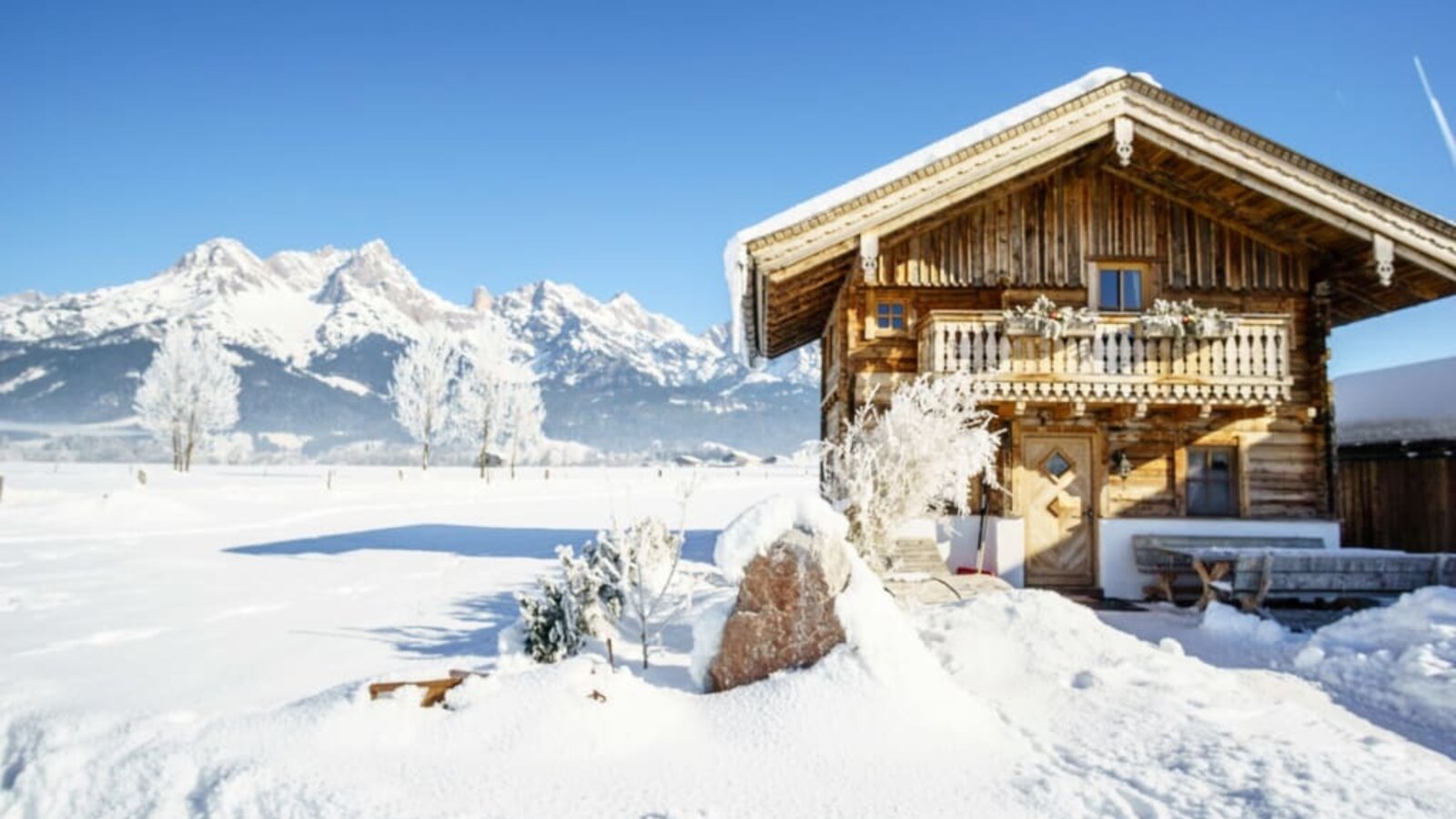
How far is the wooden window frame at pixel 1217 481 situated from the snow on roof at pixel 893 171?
653 cm

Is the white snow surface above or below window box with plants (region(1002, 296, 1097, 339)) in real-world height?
below

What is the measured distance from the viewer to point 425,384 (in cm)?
6259

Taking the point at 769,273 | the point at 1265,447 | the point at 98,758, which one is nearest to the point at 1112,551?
the point at 1265,447

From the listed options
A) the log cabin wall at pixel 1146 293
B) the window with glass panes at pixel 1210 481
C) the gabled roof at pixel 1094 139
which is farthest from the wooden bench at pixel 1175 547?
the gabled roof at pixel 1094 139

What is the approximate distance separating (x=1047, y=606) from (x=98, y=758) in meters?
8.10

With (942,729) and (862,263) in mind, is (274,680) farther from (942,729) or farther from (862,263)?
(862,263)

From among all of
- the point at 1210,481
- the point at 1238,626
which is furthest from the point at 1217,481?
the point at 1238,626

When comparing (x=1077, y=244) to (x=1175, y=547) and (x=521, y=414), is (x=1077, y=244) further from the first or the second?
(x=521, y=414)

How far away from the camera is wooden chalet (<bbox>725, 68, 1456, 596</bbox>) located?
531 inches

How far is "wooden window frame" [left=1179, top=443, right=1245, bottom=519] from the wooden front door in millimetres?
1718

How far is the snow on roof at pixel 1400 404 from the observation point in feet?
62.0

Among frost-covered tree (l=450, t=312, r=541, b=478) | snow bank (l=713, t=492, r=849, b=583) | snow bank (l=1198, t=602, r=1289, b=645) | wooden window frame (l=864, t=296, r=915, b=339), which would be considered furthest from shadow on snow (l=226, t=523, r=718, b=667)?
frost-covered tree (l=450, t=312, r=541, b=478)

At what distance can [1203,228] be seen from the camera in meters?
15.0

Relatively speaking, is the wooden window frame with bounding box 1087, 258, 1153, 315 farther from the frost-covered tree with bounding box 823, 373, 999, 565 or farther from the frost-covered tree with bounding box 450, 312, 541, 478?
the frost-covered tree with bounding box 450, 312, 541, 478
